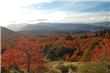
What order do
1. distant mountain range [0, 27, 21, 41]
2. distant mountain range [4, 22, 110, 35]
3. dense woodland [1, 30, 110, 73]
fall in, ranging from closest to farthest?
distant mountain range [0, 27, 21, 41]
distant mountain range [4, 22, 110, 35]
dense woodland [1, 30, 110, 73]

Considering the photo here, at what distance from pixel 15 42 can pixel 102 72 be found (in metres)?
2.19

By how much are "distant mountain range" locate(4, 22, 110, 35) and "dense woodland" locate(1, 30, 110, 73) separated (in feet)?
0.45

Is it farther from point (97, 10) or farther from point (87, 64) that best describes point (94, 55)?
point (97, 10)

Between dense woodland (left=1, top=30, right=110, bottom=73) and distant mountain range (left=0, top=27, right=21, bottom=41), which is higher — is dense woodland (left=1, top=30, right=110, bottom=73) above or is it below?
below

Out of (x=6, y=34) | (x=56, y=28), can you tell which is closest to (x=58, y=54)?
(x=56, y=28)

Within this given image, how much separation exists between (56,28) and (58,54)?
1.06m

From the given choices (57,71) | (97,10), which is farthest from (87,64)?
(97,10)

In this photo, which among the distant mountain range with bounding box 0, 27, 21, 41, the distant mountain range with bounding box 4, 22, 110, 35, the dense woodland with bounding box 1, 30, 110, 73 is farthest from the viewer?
the dense woodland with bounding box 1, 30, 110, 73

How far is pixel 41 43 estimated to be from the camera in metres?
6.40

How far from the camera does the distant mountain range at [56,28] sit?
5604 mm

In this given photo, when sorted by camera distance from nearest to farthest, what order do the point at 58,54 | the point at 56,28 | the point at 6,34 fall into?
the point at 6,34
the point at 56,28
the point at 58,54

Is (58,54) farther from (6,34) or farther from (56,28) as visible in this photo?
(6,34)

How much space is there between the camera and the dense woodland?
5.99 metres

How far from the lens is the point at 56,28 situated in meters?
6.30
